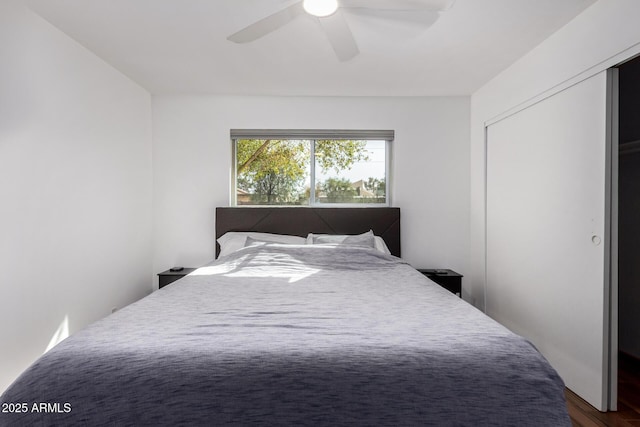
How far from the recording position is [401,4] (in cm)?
189

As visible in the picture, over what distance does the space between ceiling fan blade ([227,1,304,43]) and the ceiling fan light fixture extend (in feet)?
0.15

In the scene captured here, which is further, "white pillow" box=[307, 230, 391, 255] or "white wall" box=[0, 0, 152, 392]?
"white pillow" box=[307, 230, 391, 255]

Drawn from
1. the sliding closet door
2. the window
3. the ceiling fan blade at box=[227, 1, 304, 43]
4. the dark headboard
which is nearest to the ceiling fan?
the ceiling fan blade at box=[227, 1, 304, 43]

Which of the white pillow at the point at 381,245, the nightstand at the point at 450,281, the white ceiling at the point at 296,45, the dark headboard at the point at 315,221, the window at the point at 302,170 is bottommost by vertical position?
the nightstand at the point at 450,281

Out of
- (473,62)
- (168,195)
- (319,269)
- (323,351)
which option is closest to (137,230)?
(168,195)

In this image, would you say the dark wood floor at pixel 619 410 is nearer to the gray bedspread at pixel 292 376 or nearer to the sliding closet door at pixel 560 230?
the sliding closet door at pixel 560 230

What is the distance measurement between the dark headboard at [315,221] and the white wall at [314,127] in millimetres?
166

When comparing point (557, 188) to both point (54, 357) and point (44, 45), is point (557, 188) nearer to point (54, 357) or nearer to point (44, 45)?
point (54, 357)

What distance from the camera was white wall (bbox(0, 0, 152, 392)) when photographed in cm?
207

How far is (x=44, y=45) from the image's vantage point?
2.33 metres

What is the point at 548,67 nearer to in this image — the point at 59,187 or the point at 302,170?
the point at 302,170

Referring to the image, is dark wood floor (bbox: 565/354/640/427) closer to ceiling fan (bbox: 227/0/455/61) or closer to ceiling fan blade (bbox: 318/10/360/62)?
ceiling fan (bbox: 227/0/455/61)

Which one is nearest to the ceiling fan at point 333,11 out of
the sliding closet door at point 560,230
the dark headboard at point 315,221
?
the sliding closet door at point 560,230

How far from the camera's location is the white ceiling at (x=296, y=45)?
2.16 metres
